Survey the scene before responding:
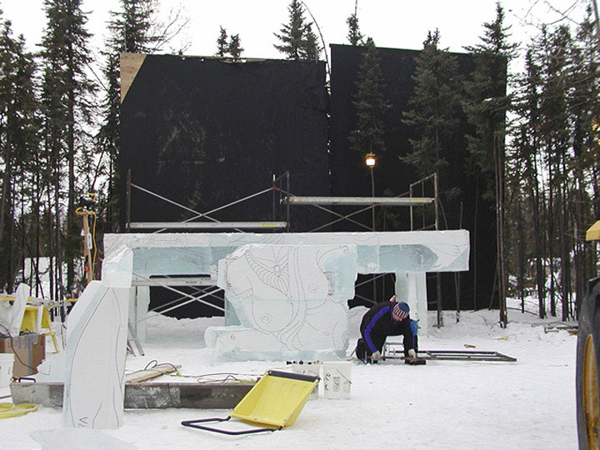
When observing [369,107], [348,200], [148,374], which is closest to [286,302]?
[148,374]

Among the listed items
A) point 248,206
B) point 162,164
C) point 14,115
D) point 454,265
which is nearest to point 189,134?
point 162,164

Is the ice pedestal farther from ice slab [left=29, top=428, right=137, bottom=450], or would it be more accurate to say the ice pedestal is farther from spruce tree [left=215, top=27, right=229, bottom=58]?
spruce tree [left=215, top=27, right=229, bottom=58]

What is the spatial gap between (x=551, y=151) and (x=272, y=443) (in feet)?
40.8

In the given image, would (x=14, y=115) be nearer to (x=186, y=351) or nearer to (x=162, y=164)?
(x=162, y=164)

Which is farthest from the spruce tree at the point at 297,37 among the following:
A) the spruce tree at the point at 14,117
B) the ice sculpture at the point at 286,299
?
the ice sculpture at the point at 286,299

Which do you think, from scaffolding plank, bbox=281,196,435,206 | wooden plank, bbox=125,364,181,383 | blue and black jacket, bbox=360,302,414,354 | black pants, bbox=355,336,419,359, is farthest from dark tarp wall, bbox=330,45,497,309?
wooden plank, bbox=125,364,181,383

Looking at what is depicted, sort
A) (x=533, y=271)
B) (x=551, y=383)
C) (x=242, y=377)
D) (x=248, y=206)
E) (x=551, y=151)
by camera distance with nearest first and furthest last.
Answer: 1. (x=551, y=383)
2. (x=242, y=377)
3. (x=551, y=151)
4. (x=248, y=206)
5. (x=533, y=271)

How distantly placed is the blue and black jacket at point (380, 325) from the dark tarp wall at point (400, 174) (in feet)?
25.8

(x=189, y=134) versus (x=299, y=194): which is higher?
(x=189, y=134)

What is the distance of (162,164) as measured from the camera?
1645 centimetres

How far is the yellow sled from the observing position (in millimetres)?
5262

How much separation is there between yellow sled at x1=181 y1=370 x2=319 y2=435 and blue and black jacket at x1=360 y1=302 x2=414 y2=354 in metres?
3.53

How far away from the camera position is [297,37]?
22000 mm

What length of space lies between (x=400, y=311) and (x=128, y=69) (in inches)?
453
